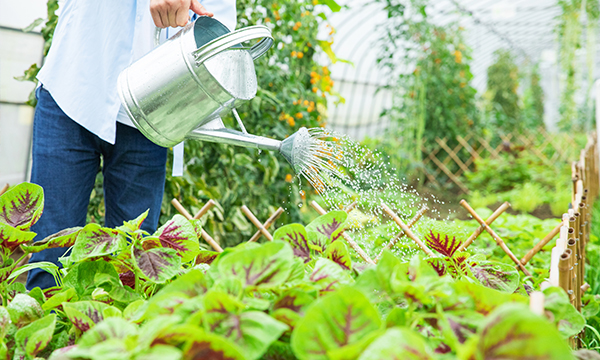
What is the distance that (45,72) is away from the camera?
3.58 feet

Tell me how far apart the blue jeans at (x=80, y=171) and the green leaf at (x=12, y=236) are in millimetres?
398

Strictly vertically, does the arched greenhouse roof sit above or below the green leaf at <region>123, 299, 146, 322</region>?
above

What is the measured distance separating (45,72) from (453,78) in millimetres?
5214

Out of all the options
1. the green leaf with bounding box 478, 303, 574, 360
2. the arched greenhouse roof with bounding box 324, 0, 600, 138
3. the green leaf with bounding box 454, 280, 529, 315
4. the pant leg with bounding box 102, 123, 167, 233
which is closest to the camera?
the green leaf with bounding box 478, 303, 574, 360

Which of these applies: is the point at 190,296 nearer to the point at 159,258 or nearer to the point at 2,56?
the point at 159,258

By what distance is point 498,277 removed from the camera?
0.64 m

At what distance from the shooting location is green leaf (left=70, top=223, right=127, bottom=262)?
1.88 feet

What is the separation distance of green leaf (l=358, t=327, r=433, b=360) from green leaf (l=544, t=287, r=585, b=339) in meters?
0.20

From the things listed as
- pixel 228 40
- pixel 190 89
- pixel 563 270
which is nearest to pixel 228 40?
pixel 228 40

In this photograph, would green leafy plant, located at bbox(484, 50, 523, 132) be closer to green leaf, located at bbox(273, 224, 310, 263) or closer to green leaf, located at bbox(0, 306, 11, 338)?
green leaf, located at bbox(273, 224, 310, 263)

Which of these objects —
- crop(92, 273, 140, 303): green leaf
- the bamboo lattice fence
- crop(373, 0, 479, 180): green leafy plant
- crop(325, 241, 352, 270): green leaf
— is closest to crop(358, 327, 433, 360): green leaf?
crop(325, 241, 352, 270): green leaf

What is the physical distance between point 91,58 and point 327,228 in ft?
2.50

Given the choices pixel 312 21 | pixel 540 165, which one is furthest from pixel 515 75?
pixel 312 21

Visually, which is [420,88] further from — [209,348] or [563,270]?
[209,348]
